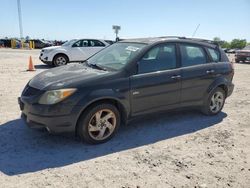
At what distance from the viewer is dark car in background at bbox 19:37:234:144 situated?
4.49m

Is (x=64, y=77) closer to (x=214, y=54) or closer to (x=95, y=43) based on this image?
(x=214, y=54)

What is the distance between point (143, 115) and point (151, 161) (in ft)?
3.85

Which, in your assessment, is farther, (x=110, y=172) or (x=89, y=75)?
(x=89, y=75)

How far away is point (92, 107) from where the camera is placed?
4.64 m

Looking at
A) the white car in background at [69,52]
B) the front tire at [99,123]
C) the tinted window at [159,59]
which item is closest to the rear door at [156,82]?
the tinted window at [159,59]

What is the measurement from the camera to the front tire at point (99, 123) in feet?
15.1

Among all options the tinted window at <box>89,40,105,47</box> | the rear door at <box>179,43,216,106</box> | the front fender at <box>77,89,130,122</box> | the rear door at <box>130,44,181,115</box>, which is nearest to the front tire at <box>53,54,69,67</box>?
the tinted window at <box>89,40,105,47</box>

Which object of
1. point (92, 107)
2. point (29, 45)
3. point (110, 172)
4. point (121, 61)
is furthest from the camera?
point (29, 45)

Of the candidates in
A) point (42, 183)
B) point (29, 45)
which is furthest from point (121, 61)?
point (29, 45)

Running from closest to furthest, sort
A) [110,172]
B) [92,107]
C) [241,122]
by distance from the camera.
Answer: [110,172] < [92,107] < [241,122]

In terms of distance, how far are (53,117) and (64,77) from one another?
0.75 meters

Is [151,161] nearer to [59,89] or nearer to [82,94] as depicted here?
[82,94]

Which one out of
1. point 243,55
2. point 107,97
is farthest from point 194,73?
point 243,55

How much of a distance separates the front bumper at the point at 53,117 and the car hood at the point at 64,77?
0.33 metres
